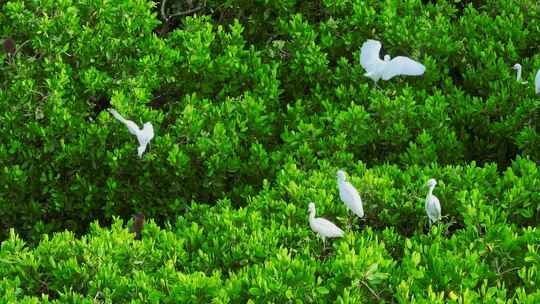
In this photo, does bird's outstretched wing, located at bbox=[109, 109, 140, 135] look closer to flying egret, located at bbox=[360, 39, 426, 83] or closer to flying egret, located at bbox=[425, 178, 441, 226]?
flying egret, located at bbox=[360, 39, 426, 83]

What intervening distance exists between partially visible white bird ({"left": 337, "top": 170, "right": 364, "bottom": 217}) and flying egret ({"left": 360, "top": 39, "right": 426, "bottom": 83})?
1453mm

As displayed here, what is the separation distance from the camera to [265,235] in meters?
4.03

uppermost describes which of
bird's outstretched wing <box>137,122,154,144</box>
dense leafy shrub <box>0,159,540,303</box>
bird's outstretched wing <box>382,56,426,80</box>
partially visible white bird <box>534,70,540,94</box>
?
bird's outstretched wing <box>382,56,426,80</box>

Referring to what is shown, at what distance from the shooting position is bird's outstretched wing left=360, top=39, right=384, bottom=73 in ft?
18.1

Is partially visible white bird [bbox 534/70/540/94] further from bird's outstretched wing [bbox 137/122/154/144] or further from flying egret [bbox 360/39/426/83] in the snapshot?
bird's outstretched wing [bbox 137/122/154/144]

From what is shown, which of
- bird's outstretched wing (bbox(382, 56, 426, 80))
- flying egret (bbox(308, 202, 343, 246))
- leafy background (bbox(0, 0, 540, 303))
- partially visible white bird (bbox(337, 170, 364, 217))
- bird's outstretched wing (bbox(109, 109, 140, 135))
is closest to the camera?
leafy background (bbox(0, 0, 540, 303))

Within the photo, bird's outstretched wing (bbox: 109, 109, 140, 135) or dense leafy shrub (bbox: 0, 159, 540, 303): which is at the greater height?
bird's outstretched wing (bbox: 109, 109, 140, 135)

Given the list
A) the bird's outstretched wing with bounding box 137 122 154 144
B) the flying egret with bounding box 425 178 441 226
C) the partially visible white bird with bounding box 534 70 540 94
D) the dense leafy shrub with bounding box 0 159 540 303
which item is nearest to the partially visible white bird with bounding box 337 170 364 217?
the dense leafy shrub with bounding box 0 159 540 303

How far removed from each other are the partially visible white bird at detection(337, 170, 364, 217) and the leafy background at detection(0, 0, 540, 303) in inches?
4.5

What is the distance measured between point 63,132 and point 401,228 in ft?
7.65

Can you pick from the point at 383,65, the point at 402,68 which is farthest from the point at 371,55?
the point at 402,68

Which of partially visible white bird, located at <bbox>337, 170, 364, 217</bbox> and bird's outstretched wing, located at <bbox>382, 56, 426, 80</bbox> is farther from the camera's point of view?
bird's outstretched wing, located at <bbox>382, 56, 426, 80</bbox>

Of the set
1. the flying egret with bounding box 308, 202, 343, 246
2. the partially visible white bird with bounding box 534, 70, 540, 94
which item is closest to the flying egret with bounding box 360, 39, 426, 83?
the partially visible white bird with bounding box 534, 70, 540, 94

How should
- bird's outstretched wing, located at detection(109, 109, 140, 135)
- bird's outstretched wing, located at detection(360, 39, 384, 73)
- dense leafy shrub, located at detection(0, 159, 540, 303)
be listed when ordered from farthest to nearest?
1. bird's outstretched wing, located at detection(360, 39, 384, 73)
2. bird's outstretched wing, located at detection(109, 109, 140, 135)
3. dense leafy shrub, located at detection(0, 159, 540, 303)
